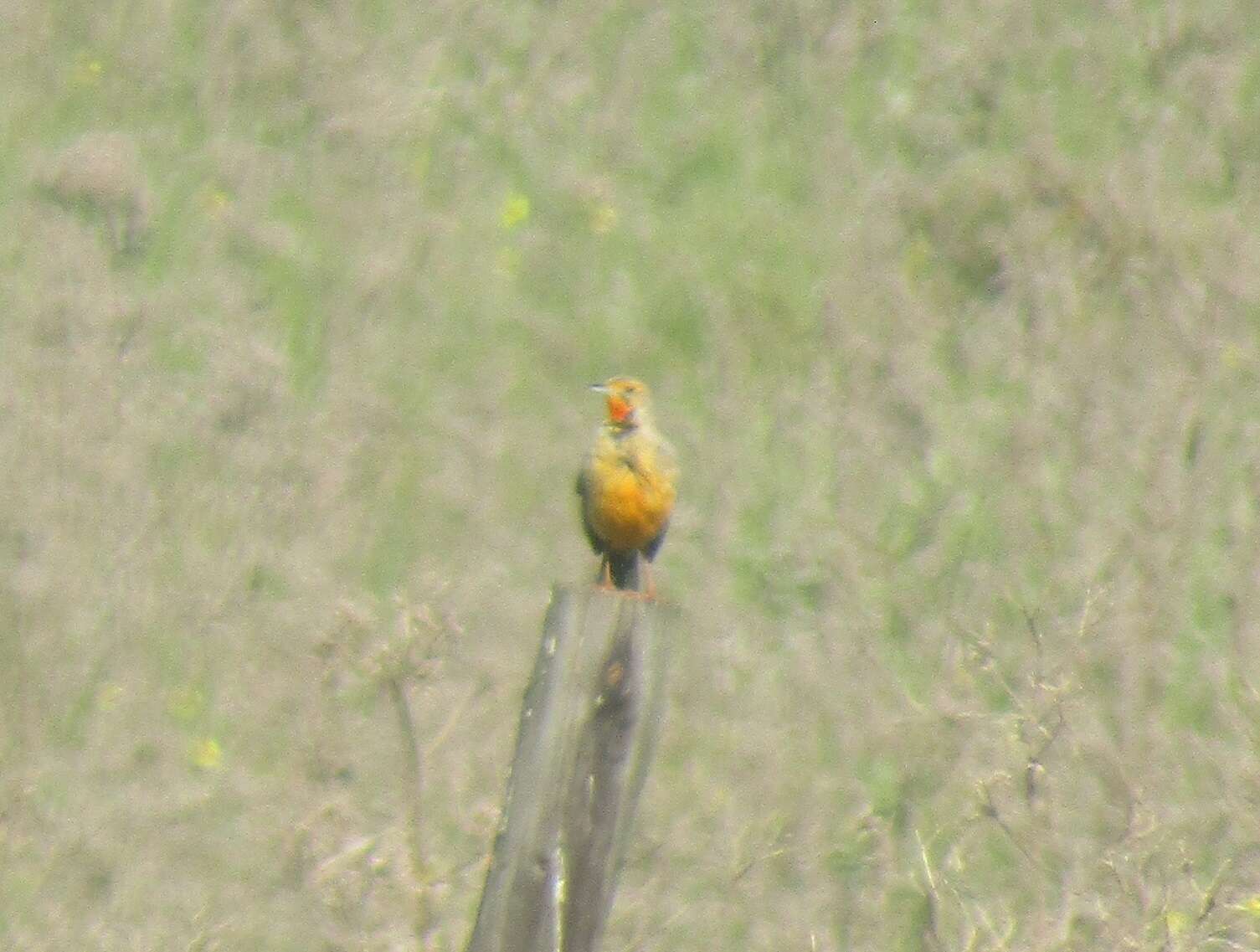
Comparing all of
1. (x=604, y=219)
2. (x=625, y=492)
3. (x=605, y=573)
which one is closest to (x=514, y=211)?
(x=604, y=219)

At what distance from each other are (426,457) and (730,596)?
4.10 ft

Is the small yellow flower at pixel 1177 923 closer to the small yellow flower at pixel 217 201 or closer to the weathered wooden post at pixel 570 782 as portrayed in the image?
the weathered wooden post at pixel 570 782

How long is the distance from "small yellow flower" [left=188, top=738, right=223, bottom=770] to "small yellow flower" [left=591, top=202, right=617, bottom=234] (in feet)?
9.32

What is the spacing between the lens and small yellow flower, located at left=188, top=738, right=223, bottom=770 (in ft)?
26.7

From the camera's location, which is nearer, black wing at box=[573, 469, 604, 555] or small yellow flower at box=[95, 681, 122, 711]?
black wing at box=[573, 469, 604, 555]

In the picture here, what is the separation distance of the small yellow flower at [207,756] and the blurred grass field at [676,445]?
0.6 inches

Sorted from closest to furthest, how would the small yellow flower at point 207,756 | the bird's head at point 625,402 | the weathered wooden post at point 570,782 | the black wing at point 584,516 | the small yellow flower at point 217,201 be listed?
the weathered wooden post at point 570,782 < the black wing at point 584,516 < the bird's head at point 625,402 < the small yellow flower at point 207,756 < the small yellow flower at point 217,201

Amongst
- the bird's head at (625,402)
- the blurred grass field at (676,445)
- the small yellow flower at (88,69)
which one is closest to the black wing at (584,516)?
the bird's head at (625,402)

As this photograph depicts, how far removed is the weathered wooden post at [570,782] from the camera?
3.82m

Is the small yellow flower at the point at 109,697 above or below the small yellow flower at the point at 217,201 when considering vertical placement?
below

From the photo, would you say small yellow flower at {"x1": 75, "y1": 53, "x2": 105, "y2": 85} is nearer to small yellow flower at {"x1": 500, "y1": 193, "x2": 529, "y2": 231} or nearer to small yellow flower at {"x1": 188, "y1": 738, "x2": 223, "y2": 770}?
small yellow flower at {"x1": 500, "y1": 193, "x2": 529, "y2": 231}

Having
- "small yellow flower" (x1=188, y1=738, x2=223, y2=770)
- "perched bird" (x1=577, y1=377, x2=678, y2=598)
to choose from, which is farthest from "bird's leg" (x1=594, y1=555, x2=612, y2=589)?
"small yellow flower" (x1=188, y1=738, x2=223, y2=770)

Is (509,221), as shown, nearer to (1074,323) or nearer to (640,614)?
(1074,323)

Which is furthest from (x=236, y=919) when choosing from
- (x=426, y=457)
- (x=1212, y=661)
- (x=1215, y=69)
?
(x=1215, y=69)
